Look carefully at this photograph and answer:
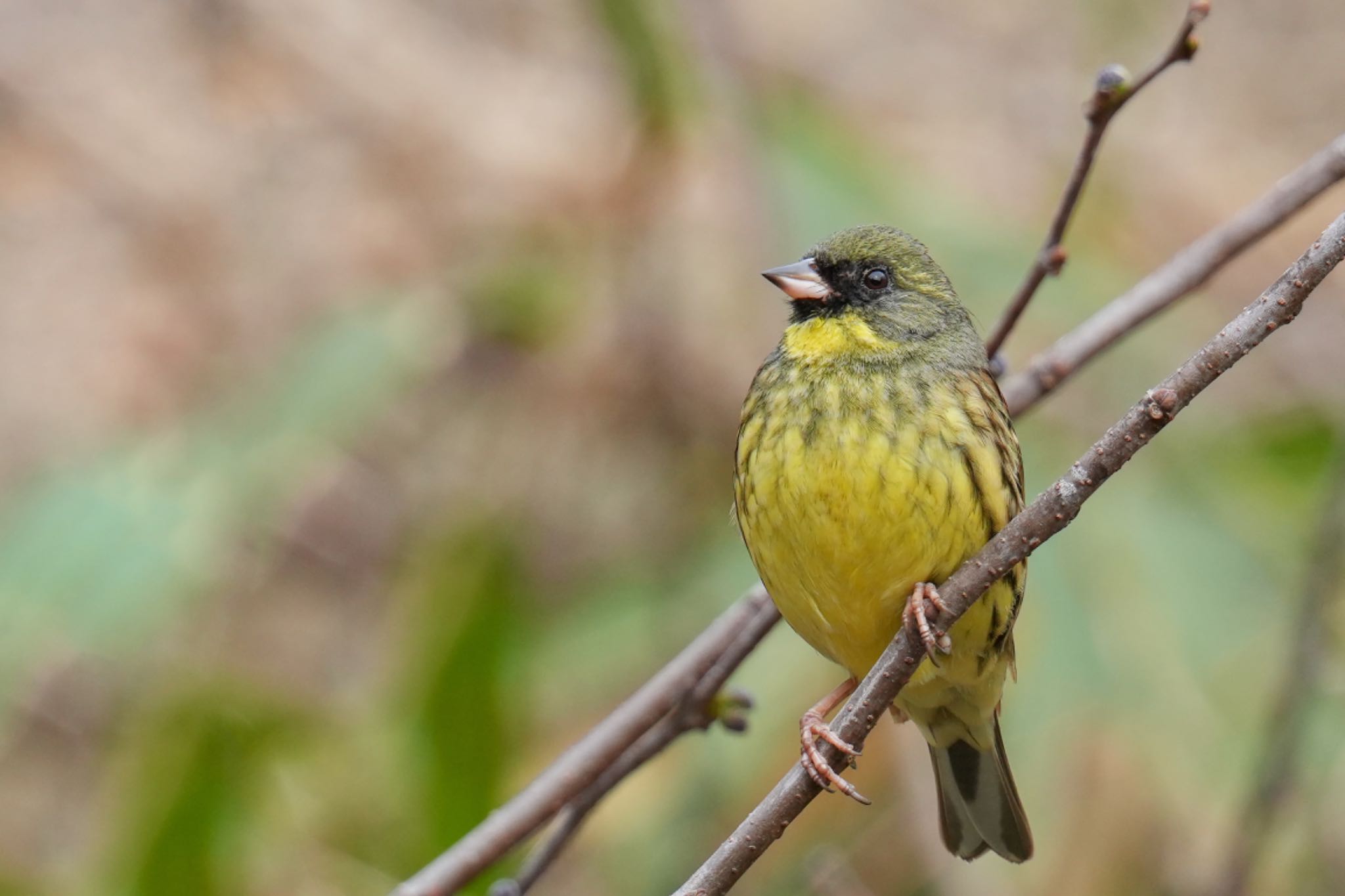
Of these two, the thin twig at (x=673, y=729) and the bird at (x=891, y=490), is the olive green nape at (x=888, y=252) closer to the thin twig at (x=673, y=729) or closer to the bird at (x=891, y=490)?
the bird at (x=891, y=490)

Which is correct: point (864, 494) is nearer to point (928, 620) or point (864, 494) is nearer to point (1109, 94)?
point (928, 620)

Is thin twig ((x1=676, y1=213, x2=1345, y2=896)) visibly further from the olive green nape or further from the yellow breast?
the olive green nape

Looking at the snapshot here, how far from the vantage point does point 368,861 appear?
14.5ft

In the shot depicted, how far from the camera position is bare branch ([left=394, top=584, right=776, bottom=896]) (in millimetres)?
2461

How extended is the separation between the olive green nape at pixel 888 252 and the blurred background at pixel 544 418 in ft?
2.91

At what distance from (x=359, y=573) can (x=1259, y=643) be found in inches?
143

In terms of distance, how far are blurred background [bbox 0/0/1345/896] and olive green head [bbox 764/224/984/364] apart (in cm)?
92

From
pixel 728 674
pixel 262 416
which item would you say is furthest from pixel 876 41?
pixel 728 674

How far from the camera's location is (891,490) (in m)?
2.56

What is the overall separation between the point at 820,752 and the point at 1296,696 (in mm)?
1008

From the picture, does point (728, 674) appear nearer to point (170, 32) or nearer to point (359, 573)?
point (359, 573)

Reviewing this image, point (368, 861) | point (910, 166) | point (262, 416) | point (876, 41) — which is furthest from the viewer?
point (876, 41)

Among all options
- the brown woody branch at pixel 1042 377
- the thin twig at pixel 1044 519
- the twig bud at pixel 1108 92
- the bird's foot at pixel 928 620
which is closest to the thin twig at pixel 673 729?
the brown woody branch at pixel 1042 377

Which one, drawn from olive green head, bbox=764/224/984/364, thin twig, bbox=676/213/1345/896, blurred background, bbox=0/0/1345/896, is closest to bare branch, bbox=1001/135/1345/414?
olive green head, bbox=764/224/984/364
